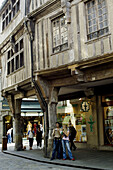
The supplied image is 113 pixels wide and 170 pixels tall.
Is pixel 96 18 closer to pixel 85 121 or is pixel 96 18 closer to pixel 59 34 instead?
pixel 59 34

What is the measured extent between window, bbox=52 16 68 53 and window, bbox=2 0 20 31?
450 cm

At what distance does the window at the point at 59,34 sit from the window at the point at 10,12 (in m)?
4.50

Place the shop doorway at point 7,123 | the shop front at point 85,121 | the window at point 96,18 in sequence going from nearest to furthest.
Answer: the window at point 96,18, the shop front at point 85,121, the shop doorway at point 7,123

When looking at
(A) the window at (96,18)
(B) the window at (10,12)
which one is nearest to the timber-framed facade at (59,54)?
(A) the window at (96,18)

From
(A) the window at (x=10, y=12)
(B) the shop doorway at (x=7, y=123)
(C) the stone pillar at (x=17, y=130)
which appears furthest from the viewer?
(B) the shop doorway at (x=7, y=123)

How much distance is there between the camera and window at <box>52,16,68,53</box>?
442 inches

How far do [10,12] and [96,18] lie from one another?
27.1ft

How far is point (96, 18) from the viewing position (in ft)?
32.3

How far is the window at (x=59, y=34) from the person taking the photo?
1123 centimetres

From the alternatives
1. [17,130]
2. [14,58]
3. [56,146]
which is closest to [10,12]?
[14,58]

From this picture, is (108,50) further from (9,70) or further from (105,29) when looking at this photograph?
(9,70)

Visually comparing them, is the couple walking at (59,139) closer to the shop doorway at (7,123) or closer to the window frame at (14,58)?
the window frame at (14,58)

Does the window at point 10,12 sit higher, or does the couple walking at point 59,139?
the window at point 10,12

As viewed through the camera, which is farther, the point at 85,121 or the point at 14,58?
the point at 85,121
